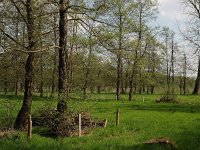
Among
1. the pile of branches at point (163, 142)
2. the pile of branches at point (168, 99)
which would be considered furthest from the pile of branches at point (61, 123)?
the pile of branches at point (168, 99)

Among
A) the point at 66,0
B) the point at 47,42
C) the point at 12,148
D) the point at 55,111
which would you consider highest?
the point at 66,0

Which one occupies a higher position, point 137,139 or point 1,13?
point 1,13

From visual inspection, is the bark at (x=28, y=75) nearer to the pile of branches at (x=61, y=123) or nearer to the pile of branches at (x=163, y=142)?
the pile of branches at (x=61, y=123)

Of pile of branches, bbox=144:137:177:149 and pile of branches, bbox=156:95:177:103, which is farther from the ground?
pile of branches, bbox=156:95:177:103

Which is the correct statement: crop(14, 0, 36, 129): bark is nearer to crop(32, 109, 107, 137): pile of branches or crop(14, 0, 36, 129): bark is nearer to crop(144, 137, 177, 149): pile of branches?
crop(32, 109, 107, 137): pile of branches

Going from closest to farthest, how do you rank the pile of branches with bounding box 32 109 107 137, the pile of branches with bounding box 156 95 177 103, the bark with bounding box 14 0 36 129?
the pile of branches with bounding box 32 109 107 137
the bark with bounding box 14 0 36 129
the pile of branches with bounding box 156 95 177 103

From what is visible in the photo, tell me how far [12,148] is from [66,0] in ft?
28.1

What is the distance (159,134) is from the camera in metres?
17.9

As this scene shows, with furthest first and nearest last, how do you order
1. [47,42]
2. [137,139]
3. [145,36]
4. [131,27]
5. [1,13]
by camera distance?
1. [145,36]
2. [47,42]
3. [131,27]
4. [1,13]
5. [137,139]

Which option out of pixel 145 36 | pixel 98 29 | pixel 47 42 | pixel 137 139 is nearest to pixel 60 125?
pixel 137 139

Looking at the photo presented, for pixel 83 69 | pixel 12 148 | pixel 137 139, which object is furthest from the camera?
pixel 83 69

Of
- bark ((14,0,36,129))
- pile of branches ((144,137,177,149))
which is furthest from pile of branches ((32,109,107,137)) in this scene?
pile of branches ((144,137,177,149))

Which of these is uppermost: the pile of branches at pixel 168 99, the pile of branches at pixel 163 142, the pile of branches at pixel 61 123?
the pile of branches at pixel 168 99

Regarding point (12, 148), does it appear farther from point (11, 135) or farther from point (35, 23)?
point (35, 23)
